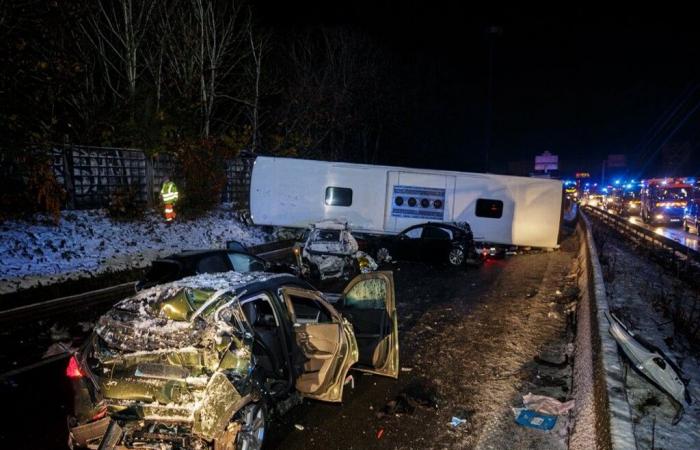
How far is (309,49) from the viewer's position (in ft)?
92.3

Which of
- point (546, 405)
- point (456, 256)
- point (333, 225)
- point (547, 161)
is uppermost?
point (547, 161)

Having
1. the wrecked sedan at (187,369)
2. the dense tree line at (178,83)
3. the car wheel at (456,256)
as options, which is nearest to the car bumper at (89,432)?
the wrecked sedan at (187,369)

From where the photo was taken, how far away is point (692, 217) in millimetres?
23484

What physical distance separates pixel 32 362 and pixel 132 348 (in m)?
4.03

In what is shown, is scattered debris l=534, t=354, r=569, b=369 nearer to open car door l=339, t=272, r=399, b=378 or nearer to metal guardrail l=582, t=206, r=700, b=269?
open car door l=339, t=272, r=399, b=378

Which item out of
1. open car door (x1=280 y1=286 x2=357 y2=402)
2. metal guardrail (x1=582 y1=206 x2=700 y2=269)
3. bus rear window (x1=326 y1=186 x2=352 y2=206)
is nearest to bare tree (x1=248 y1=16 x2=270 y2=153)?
bus rear window (x1=326 y1=186 x2=352 y2=206)

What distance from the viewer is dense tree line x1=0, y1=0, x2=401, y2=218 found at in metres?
11.3

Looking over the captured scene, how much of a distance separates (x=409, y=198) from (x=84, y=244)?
1047 centimetres

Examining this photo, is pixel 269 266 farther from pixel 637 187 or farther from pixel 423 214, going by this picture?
pixel 637 187

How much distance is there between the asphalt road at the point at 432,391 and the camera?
4613mm

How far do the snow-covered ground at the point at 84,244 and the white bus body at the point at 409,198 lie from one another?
3.41m

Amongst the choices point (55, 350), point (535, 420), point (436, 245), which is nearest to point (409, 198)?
point (436, 245)

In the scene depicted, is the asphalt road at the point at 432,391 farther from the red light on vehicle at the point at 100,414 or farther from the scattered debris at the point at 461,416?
the red light on vehicle at the point at 100,414

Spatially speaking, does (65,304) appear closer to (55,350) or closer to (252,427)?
(55,350)
